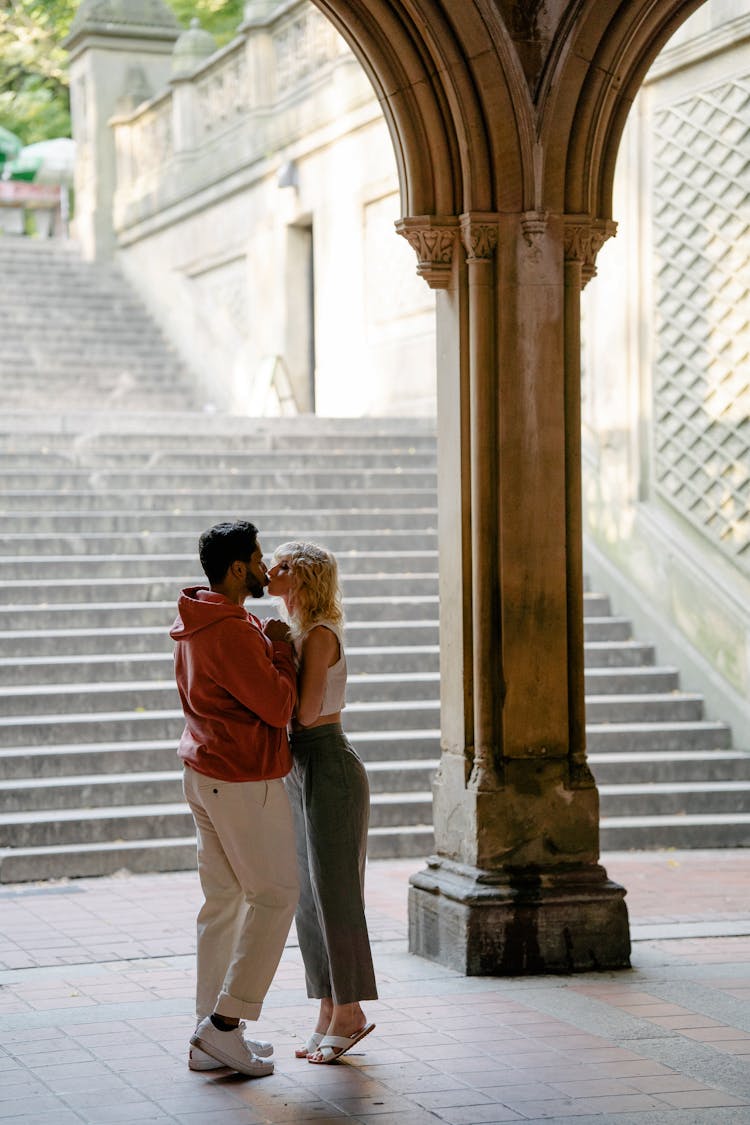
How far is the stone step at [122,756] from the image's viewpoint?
9625 mm

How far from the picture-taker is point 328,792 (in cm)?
551

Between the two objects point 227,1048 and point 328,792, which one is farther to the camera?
point 328,792

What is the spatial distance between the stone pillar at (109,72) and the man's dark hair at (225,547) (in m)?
20.6

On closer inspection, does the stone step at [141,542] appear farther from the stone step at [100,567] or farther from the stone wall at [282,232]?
the stone wall at [282,232]

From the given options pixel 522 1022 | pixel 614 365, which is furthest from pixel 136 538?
pixel 522 1022

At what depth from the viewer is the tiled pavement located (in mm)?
5031

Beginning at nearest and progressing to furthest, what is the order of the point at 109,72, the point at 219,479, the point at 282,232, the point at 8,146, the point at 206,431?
the point at 219,479 → the point at 206,431 → the point at 282,232 → the point at 109,72 → the point at 8,146

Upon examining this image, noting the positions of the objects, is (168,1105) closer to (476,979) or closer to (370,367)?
(476,979)

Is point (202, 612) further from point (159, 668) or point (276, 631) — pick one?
point (159, 668)

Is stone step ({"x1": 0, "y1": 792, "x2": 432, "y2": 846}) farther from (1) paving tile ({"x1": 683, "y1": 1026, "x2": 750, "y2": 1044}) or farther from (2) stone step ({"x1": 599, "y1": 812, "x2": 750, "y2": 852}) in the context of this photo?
(1) paving tile ({"x1": 683, "y1": 1026, "x2": 750, "y2": 1044})

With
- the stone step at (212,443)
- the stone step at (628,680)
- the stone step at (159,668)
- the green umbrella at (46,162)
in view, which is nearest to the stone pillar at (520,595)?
the stone step at (159,668)

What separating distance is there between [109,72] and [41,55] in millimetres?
7272

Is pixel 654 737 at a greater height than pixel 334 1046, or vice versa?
pixel 654 737

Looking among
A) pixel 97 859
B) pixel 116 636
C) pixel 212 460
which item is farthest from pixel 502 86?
pixel 212 460
